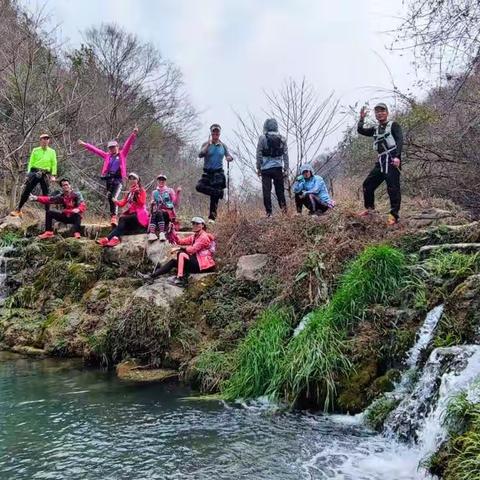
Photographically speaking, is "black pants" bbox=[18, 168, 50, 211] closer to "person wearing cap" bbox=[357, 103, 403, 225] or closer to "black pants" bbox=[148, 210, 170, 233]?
"black pants" bbox=[148, 210, 170, 233]

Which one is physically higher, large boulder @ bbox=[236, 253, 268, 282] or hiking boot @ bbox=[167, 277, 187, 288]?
large boulder @ bbox=[236, 253, 268, 282]

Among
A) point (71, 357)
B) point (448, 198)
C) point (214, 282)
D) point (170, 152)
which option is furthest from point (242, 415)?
point (170, 152)

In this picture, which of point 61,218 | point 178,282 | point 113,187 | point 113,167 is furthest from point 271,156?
point 61,218

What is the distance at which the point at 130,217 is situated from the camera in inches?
397

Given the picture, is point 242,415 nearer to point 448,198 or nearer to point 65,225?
point 448,198

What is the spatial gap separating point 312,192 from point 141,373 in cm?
404

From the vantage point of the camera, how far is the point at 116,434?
5047mm

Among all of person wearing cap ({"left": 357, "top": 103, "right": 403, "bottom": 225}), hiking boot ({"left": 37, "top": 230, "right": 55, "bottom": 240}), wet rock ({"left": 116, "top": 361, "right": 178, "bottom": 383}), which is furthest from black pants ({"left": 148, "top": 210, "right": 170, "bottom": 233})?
person wearing cap ({"left": 357, "top": 103, "right": 403, "bottom": 225})

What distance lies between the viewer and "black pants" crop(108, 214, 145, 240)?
32.8 feet

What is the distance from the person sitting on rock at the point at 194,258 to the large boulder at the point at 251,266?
0.54m

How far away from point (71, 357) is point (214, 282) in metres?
2.42

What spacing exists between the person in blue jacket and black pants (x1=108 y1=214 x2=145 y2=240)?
10.1 feet

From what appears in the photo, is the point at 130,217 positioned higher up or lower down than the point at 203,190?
lower down

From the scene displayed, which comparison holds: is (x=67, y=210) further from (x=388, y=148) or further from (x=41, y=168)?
(x=388, y=148)
